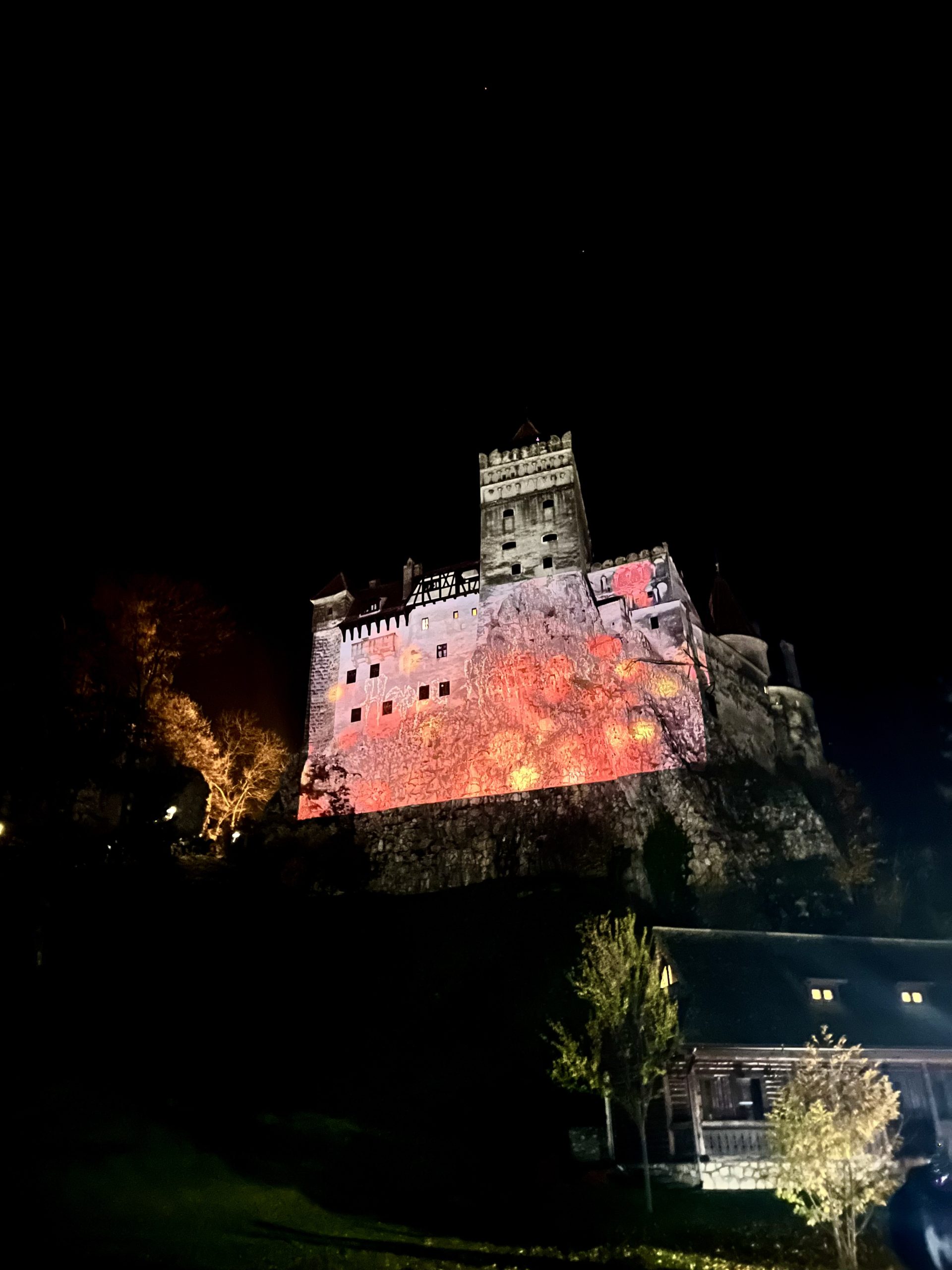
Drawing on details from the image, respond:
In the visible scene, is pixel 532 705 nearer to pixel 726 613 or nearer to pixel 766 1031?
pixel 726 613

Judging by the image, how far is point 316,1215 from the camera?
22.9 m

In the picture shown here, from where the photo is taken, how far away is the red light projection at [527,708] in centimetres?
4947

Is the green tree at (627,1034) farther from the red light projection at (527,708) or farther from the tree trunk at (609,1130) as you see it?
the red light projection at (527,708)

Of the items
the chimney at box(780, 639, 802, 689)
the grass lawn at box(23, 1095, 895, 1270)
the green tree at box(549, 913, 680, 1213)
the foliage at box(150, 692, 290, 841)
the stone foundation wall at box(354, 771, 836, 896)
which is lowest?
the grass lawn at box(23, 1095, 895, 1270)

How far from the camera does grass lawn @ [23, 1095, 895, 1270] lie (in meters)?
20.0

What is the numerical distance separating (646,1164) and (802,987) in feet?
29.6

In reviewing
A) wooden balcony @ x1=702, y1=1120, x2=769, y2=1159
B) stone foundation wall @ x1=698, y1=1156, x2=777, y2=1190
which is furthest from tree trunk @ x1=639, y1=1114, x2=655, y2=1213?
wooden balcony @ x1=702, y1=1120, x2=769, y2=1159

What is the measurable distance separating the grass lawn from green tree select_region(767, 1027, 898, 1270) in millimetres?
1183

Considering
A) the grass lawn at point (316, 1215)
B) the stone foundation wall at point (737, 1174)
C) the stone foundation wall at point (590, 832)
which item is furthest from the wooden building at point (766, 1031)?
the stone foundation wall at point (590, 832)

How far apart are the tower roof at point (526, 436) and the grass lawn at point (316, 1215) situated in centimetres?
4593

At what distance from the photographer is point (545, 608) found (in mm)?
54781

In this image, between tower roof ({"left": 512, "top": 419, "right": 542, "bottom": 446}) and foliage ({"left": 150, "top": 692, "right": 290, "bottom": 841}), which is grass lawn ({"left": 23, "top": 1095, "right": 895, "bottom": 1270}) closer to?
foliage ({"left": 150, "top": 692, "right": 290, "bottom": 841})

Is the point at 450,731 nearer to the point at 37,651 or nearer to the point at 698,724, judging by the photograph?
the point at 698,724

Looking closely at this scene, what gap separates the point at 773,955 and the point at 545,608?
26.5 metres
